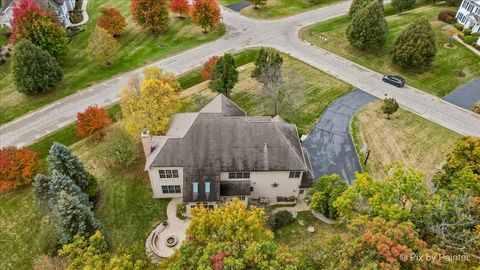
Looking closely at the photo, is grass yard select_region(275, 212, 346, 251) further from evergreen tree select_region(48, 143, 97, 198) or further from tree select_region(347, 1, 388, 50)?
tree select_region(347, 1, 388, 50)

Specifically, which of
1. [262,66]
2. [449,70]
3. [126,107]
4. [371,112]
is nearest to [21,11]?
[126,107]

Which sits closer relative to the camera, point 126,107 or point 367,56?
point 126,107

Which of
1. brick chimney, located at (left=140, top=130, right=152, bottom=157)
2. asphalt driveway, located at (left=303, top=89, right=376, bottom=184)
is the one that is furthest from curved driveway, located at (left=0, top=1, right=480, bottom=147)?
brick chimney, located at (left=140, top=130, right=152, bottom=157)

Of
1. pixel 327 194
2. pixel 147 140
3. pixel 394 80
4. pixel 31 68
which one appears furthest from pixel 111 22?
pixel 327 194

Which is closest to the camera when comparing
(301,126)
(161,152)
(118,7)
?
(161,152)

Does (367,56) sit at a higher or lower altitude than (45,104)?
higher

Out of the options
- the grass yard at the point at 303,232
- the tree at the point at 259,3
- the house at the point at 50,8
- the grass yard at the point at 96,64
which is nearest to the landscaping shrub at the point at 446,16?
the tree at the point at 259,3

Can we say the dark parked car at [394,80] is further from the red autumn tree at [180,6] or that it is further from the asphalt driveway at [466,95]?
the red autumn tree at [180,6]

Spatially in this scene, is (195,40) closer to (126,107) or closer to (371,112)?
(126,107)
